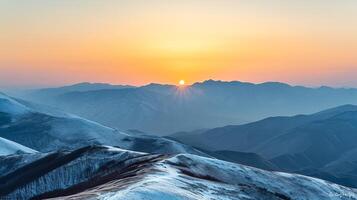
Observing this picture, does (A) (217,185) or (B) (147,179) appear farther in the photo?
(A) (217,185)

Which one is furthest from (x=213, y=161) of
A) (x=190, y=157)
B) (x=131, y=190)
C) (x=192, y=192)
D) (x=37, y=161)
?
(x=37, y=161)

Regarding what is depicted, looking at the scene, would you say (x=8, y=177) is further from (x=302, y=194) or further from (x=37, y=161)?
(x=302, y=194)

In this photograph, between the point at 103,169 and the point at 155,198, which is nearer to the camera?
the point at 155,198

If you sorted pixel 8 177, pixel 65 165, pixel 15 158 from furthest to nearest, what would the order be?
pixel 15 158 < pixel 8 177 < pixel 65 165

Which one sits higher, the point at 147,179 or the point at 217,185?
the point at 147,179

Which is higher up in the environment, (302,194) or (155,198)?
(155,198)

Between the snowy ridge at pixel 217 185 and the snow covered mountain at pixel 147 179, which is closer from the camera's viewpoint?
the snowy ridge at pixel 217 185

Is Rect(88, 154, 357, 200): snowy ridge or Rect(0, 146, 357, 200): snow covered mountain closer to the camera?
Rect(88, 154, 357, 200): snowy ridge

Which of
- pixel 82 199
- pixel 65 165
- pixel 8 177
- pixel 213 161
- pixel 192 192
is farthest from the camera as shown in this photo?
pixel 8 177
